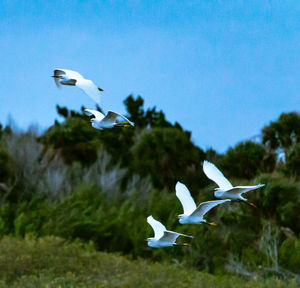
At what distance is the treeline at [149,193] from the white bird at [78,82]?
3.99m

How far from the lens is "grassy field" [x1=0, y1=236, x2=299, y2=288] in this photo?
6.13 meters

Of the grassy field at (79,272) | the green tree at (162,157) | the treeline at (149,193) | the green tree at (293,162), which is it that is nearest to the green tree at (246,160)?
the treeline at (149,193)

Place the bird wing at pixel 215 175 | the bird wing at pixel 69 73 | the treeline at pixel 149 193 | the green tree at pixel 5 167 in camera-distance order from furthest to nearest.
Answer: the green tree at pixel 5 167
the treeline at pixel 149 193
the bird wing at pixel 215 175
the bird wing at pixel 69 73

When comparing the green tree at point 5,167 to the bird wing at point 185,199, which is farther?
the green tree at point 5,167

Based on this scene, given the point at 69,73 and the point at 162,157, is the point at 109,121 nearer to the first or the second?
the point at 69,73

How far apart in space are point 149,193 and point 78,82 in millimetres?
11174

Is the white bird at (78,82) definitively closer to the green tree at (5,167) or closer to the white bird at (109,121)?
the white bird at (109,121)

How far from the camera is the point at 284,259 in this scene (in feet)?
28.8

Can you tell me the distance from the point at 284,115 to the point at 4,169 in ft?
25.3

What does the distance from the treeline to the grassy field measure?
24.3 inches

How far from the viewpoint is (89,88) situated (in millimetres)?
1569

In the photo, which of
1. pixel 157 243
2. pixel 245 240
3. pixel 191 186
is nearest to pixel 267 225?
pixel 245 240

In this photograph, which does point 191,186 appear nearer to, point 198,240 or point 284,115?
point 284,115

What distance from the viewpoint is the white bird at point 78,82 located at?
1.54 meters
